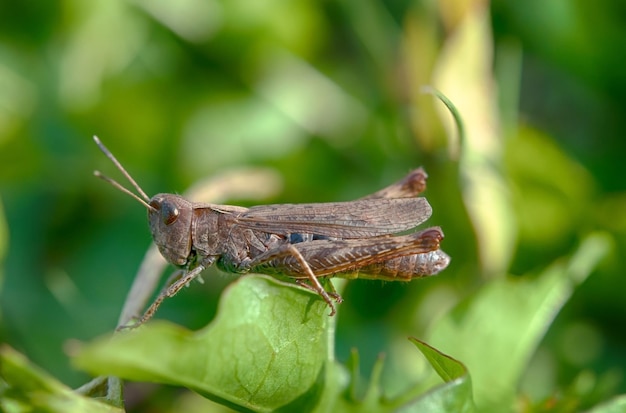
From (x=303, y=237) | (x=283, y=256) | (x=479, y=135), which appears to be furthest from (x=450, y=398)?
(x=479, y=135)

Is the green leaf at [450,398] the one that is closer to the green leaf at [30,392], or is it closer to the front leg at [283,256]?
the green leaf at [30,392]

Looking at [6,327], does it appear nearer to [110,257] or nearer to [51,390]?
[110,257]

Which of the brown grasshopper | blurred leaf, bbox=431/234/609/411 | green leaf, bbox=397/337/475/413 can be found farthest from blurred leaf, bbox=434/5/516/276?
green leaf, bbox=397/337/475/413

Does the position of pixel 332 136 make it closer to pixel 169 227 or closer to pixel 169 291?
pixel 169 227

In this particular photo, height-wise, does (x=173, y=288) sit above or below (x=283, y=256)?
below

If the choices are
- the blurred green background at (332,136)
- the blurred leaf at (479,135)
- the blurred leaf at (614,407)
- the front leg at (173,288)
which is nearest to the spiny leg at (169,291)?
the front leg at (173,288)

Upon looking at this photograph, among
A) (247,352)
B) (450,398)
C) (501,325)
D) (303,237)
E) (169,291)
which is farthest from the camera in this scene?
(303,237)

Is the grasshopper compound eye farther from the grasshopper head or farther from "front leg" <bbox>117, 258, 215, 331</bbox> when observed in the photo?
"front leg" <bbox>117, 258, 215, 331</bbox>
